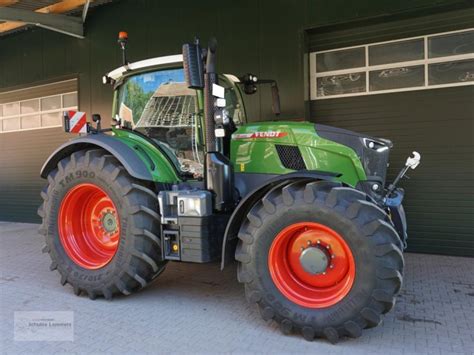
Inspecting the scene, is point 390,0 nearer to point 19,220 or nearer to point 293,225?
point 293,225

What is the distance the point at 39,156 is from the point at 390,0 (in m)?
8.58

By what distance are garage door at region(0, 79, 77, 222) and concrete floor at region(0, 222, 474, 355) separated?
17.3 ft

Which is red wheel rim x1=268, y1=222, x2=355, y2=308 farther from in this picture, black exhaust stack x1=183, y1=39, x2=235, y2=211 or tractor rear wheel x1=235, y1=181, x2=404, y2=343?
black exhaust stack x1=183, y1=39, x2=235, y2=211

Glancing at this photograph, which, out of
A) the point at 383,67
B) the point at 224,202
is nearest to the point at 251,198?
the point at 224,202

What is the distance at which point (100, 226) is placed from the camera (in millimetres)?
4621

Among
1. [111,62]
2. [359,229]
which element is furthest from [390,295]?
[111,62]

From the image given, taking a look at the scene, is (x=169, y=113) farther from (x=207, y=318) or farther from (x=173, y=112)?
(x=207, y=318)

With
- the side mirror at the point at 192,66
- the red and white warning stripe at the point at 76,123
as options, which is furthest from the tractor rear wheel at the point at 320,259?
the red and white warning stripe at the point at 76,123

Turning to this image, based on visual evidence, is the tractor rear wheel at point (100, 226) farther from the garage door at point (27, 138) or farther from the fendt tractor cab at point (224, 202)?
the garage door at point (27, 138)

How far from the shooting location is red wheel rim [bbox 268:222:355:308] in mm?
3271

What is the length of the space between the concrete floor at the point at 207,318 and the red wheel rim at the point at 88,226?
1.54 ft

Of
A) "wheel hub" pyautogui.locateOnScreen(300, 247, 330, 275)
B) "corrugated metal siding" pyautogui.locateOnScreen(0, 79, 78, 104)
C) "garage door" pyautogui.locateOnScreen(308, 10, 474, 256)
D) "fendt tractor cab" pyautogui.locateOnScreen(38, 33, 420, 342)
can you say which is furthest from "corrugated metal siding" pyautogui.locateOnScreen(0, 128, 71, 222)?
"wheel hub" pyautogui.locateOnScreen(300, 247, 330, 275)

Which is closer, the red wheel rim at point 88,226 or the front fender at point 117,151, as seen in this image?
the front fender at point 117,151

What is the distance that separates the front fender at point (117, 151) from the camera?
3984mm
